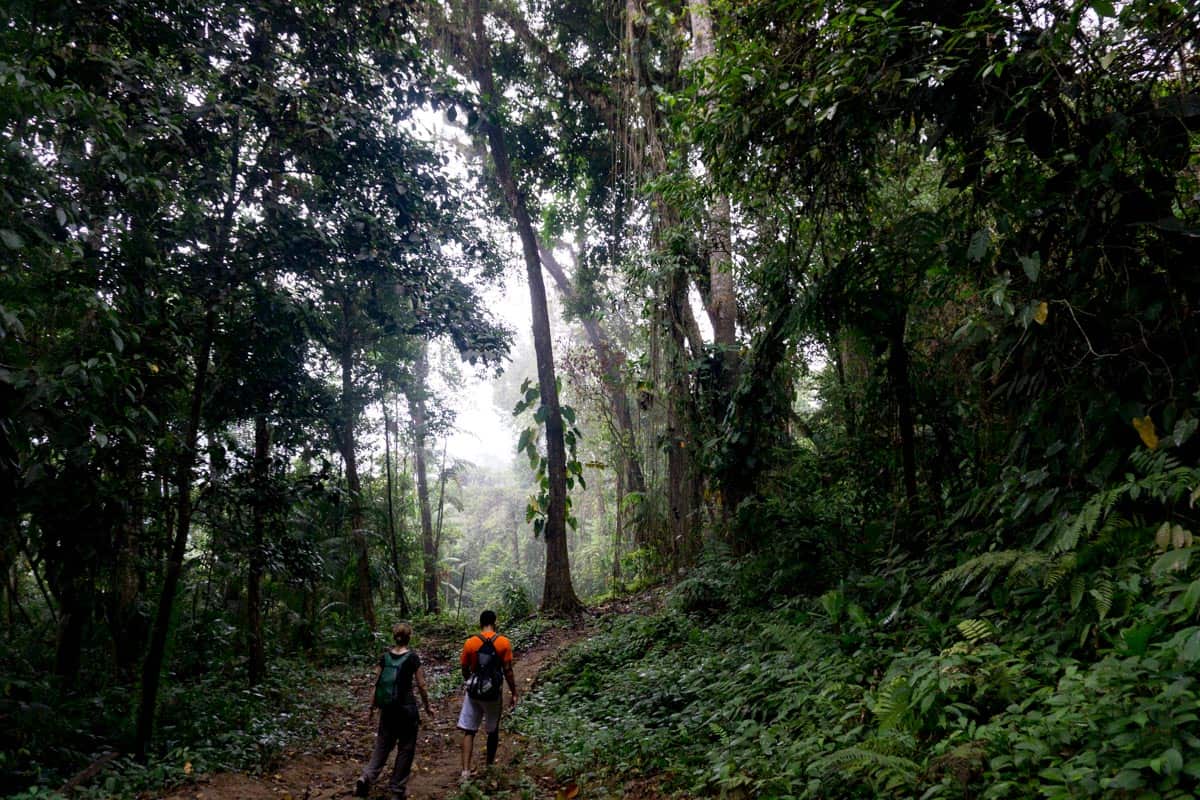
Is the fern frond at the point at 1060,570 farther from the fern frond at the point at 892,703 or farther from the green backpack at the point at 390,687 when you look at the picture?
the green backpack at the point at 390,687

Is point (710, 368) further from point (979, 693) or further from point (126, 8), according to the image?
point (126, 8)

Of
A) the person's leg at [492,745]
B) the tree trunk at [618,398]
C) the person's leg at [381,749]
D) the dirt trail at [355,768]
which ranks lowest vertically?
the dirt trail at [355,768]

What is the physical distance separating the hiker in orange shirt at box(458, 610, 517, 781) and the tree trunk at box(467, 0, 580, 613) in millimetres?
6260

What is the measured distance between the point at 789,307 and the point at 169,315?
17.6 feet

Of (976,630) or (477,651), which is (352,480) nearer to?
(477,651)

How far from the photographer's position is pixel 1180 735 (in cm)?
247

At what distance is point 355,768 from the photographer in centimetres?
675

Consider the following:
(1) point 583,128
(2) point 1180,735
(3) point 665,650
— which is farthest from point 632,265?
(2) point 1180,735

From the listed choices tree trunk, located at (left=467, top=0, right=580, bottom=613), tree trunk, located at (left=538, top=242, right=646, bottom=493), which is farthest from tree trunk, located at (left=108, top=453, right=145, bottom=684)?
tree trunk, located at (left=538, top=242, right=646, bottom=493)

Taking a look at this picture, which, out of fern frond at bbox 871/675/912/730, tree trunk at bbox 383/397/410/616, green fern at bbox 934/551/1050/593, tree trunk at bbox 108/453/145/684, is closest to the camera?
fern frond at bbox 871/675/912/730

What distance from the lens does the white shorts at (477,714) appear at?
237 inches

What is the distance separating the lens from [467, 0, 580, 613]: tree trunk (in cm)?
1267

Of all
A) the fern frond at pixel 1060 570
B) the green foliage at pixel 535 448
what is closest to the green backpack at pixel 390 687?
the fern frond at pixel 1060 570

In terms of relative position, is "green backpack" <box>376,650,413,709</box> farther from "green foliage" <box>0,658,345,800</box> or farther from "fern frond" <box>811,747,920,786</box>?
"fern frond" <box>811,747,920,786</box>
